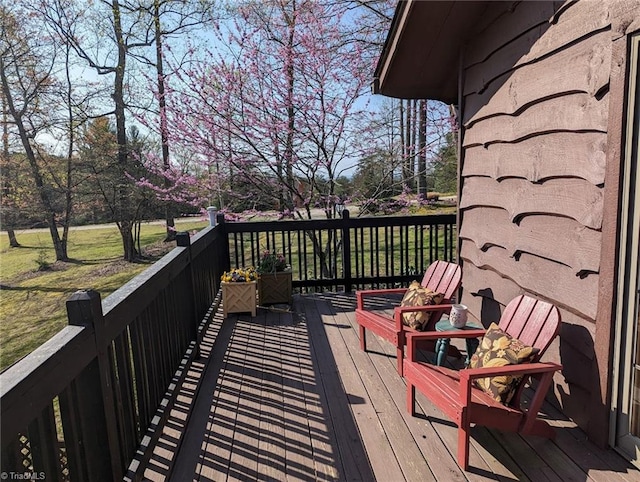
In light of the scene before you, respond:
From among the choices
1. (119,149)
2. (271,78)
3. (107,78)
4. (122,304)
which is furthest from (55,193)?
(122,304)

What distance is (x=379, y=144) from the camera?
678 cm

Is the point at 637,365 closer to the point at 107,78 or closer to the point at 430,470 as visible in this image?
the point at 430,470

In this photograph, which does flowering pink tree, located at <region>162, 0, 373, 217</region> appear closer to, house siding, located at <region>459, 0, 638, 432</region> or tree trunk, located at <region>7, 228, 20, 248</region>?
house siding, located at <region>459, 0, 638, 432</region>

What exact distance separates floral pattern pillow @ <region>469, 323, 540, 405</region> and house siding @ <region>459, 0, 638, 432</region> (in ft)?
1.06

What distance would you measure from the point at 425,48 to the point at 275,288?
9.21ft

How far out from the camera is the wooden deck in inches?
76.1

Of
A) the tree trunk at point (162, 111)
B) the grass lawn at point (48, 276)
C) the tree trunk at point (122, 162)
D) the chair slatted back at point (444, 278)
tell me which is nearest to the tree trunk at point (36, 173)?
the grass lawn at point (48, 276)

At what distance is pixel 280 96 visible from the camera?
20.4 feet

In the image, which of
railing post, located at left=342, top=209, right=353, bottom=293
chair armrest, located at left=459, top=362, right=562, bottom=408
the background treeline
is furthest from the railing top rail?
chair armrest, located at left=459, top=362, right=562, bottom=408

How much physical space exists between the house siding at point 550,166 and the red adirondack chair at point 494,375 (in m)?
0.17

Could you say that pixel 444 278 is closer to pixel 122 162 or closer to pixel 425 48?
pixel 425 48

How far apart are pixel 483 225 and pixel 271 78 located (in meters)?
4.34

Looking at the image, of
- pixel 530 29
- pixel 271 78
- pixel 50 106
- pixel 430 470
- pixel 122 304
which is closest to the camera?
pixel 122 304

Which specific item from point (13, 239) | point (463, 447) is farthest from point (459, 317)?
point (13, 239)
